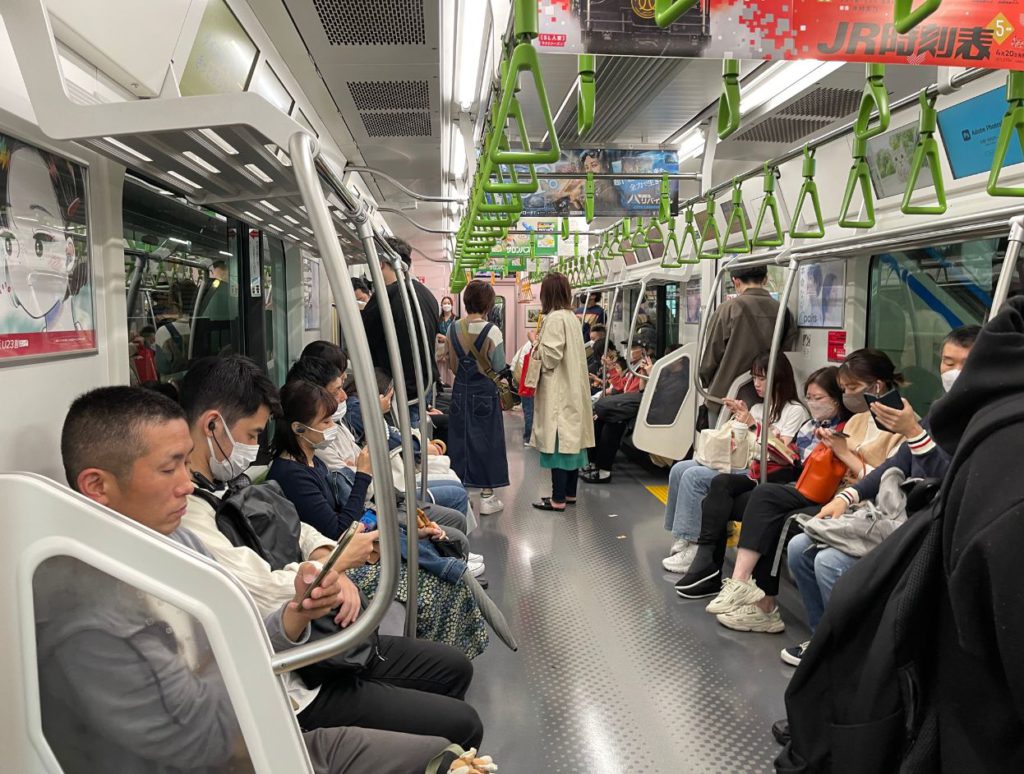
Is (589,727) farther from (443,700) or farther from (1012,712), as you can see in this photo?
(1012,712)

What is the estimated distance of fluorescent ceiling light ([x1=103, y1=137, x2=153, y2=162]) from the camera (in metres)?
1.53

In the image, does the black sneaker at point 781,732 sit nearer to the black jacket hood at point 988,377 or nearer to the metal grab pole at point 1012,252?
the metal grab pole at point 1012,252

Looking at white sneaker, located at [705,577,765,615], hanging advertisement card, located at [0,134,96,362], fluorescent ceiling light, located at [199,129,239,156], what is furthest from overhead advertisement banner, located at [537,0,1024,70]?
white sneaker, located at [705,577,765,615]

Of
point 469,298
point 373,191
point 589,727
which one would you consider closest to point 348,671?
point 589,727

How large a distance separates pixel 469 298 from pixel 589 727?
3382 mm

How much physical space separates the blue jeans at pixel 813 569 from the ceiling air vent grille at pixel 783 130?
357cm

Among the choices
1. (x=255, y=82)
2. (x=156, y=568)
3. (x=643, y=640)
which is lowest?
(x=643, y=640)

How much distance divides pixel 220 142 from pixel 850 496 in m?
2.83

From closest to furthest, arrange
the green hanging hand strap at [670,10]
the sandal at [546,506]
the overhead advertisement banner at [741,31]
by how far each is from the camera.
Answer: the green hanging hand strap at [670,10]
the overhead advertisement banner at [741,31]
the sandal at [546,506]

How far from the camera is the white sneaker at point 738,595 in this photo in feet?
11.6

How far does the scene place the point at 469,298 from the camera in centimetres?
539

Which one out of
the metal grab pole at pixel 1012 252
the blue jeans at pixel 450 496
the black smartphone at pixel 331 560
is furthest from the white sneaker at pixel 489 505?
the black smartphone at pixel 331 560

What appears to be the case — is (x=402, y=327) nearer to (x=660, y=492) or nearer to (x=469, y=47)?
(x=469, y=47)

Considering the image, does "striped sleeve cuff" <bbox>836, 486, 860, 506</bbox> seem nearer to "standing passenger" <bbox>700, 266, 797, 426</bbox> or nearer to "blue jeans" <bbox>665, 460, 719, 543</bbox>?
"blue jeans" <bbox>665, 460, 719, 543</bbox>
